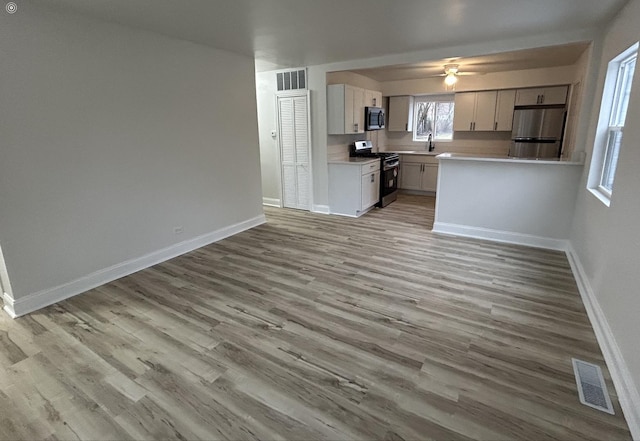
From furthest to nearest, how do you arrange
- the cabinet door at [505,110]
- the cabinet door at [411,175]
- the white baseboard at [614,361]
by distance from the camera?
the cabinet door at [411,175]
the cabinet door at [505,110]
the white baseboard at [614,361]

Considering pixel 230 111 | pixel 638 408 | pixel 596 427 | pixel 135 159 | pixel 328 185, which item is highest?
pixel 230 111

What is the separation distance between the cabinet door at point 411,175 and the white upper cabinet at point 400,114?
0.89m

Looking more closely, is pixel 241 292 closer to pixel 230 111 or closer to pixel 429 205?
pixel 230 111

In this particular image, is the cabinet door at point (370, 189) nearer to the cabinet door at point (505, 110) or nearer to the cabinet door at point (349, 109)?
the cabinet door at point (349, 109)

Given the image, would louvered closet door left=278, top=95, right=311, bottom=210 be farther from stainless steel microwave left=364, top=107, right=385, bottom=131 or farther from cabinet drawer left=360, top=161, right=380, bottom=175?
stainless steel microwave left=364, top=107, right=385, bottom=131

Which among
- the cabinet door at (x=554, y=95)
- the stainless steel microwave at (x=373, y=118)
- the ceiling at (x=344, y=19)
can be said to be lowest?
the stainless steel microwave at (x=373, y=118)

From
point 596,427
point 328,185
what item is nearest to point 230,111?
point 328,185

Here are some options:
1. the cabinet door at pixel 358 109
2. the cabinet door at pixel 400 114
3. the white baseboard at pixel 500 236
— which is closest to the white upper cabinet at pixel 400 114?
the cabinet door at pixel 400 114

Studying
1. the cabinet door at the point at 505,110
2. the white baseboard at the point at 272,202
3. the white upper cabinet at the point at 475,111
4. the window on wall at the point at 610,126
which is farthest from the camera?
the white baseboard at the point at 272,202

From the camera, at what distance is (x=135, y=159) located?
11.8 feet

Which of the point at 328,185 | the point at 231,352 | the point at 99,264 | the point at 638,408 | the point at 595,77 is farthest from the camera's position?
the point at 328,185

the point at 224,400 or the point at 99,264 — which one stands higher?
the point at 99,264

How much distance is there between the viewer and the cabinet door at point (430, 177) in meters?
7.27

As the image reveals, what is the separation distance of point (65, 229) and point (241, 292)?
1.73 m
